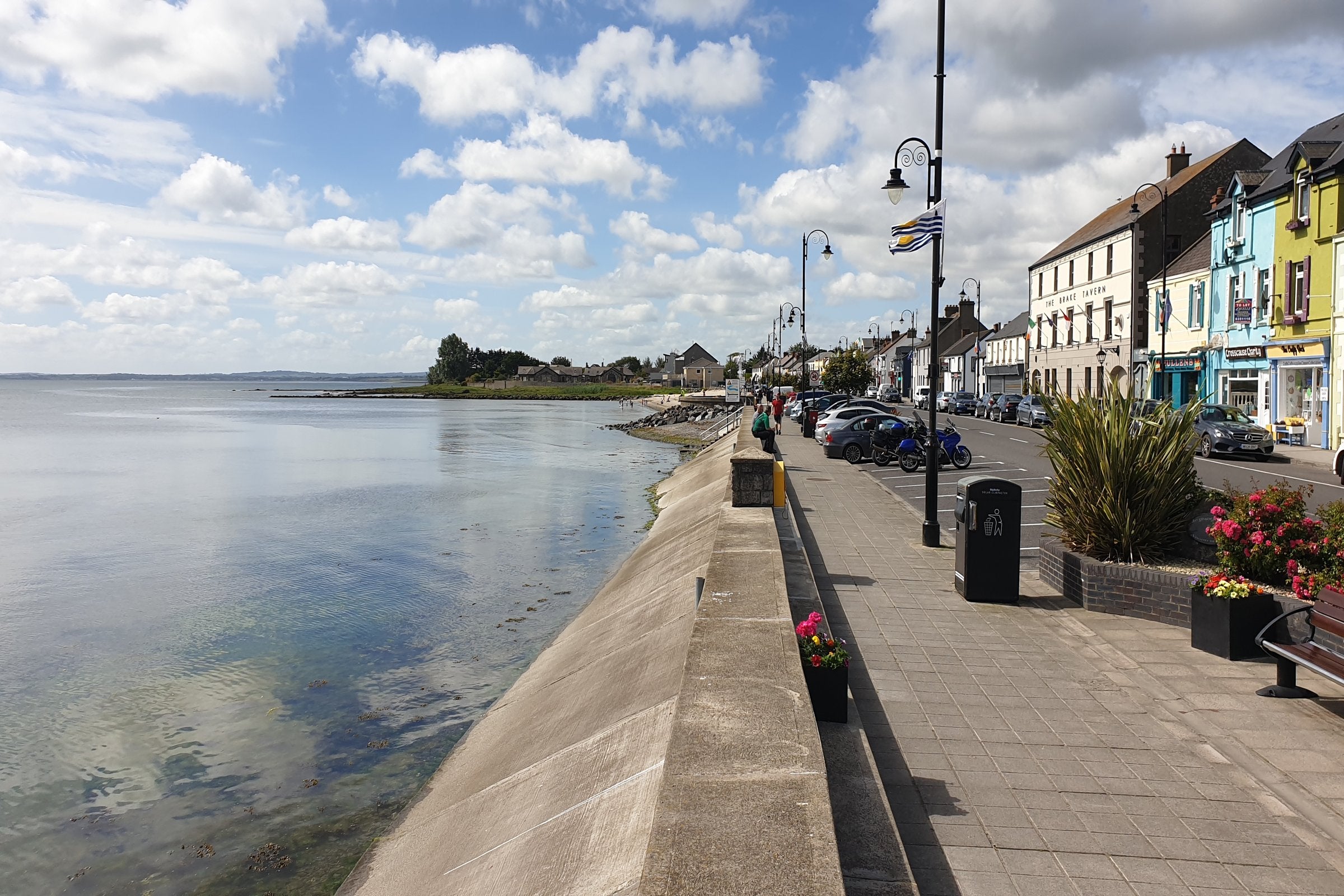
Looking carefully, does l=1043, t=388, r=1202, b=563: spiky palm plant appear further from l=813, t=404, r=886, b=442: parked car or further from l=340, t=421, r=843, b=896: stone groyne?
l=813, t=404, r=886, b=442: parked car

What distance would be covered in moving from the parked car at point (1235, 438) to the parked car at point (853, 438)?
29.8 feet

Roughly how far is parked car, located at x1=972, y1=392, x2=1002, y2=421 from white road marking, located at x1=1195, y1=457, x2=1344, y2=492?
26124 mm

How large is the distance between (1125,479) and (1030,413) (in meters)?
37.6

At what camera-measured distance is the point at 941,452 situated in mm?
25000

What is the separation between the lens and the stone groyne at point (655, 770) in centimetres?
378

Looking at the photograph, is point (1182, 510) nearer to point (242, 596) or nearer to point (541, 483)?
point (242, 596)

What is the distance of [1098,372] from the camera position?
175 ft

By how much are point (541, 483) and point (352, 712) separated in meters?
26.5

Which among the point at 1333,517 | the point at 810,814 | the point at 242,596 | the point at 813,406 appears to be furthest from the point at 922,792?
the point at 813,406

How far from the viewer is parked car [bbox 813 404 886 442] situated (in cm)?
3228

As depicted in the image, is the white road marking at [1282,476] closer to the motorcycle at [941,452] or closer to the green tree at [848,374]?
the motorcycle at [941,452]

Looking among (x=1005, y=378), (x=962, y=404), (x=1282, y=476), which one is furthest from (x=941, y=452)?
(x=1005, y=378)

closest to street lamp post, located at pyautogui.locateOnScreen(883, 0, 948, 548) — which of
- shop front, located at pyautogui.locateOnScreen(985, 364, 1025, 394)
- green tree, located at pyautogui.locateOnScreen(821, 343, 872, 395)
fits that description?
shop front, located at pyautogui.locateOnScreen(985, 364, 1025, 394)

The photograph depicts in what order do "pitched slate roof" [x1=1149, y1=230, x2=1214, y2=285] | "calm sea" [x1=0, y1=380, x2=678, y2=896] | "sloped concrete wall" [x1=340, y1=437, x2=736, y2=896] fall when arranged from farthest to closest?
"pitched slate roof" [x1=1149, y1=230, x2=1214, y2=285], "calm sea" [x1=0, y1=380, x2=678, y2=896], "sloped concrete wall" [x1=340, y1=437, x2=736, y2=896]
